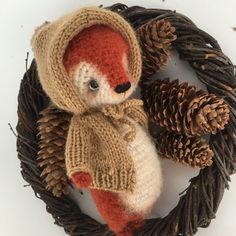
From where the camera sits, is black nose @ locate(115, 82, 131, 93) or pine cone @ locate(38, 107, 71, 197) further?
pine cone @ locate(38, 107, 71, 197)

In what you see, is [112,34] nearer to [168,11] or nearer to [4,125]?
[168,11]

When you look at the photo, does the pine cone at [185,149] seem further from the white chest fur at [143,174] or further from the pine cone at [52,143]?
the pine cone at [52,143]

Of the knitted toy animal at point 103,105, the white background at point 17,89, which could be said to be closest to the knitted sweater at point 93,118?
the knitted toy animal at point 103,105

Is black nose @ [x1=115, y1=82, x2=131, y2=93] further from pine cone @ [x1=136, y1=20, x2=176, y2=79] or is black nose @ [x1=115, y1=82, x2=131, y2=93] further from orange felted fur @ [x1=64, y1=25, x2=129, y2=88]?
pine cone @ [x1=136, y1=20, x2=176, y2=79]

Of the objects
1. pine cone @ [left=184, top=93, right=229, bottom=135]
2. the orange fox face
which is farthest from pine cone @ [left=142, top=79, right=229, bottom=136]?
the orange fox face

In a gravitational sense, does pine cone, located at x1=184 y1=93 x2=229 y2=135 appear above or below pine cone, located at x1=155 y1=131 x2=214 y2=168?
above
